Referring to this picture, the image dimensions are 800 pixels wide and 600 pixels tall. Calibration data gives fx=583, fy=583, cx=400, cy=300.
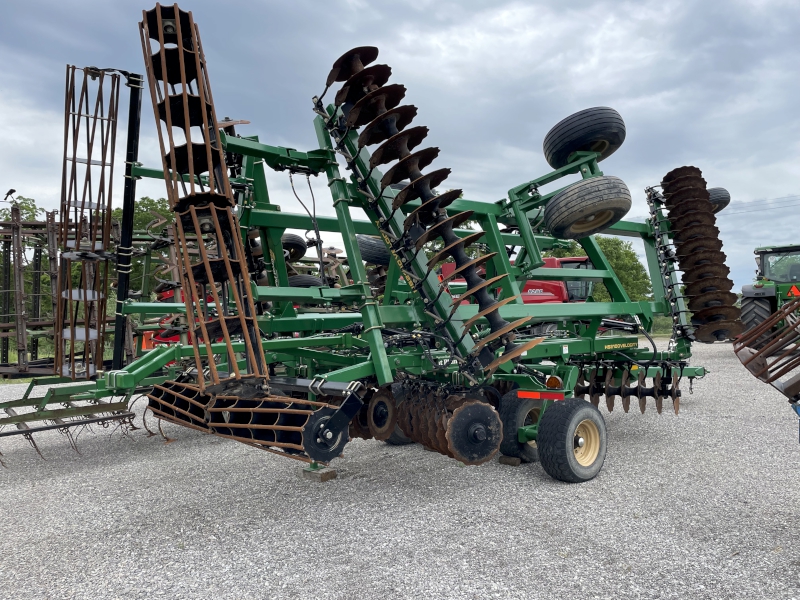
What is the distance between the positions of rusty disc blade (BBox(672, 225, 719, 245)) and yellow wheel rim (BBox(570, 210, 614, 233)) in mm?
1551

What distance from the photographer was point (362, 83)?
13.6ft

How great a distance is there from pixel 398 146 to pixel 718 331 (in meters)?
3.84

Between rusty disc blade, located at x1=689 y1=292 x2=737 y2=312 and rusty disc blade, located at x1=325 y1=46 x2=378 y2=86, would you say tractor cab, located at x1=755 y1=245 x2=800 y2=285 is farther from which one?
rusty disc blade, located at x1=325 y1=46 x2=378 y2=86

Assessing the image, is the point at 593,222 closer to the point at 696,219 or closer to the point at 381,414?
the point at 696,219

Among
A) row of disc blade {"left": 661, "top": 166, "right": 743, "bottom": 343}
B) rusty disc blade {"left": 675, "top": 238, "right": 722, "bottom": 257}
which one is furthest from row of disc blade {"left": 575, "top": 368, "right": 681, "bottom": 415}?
rusty disc blade {"left": 675, "top": 238, "right": 722, "bottom": 257}

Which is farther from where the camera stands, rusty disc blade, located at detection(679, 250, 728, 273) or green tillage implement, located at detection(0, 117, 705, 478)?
rusty disc blade, located at detection(679, 250, 728, 273)

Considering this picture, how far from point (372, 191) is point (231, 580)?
2.62 meters

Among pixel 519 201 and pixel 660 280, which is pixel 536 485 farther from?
pixel 660 280

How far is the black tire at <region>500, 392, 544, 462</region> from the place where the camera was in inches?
191

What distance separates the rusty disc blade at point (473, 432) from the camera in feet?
12.0

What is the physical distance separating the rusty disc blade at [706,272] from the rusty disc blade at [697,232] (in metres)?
0.30

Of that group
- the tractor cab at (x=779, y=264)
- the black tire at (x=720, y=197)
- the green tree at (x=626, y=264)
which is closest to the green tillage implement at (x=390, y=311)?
the black tire at (x=720, y=197)

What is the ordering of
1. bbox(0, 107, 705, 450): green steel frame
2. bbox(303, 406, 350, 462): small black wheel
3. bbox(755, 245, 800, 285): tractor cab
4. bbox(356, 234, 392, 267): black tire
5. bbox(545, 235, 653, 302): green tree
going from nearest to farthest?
bbox(303, 406, 350, 462): small black wheel < bbox(0, 107, 705, 450): green steel frame < bbox(356, 234, 392, 267): black tire < bbox(755, 245, 800, 285): tractor cab < bbox(545, 235, 653, 302): green tree

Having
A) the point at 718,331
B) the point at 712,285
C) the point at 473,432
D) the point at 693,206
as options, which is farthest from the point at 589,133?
the point at 473,432
